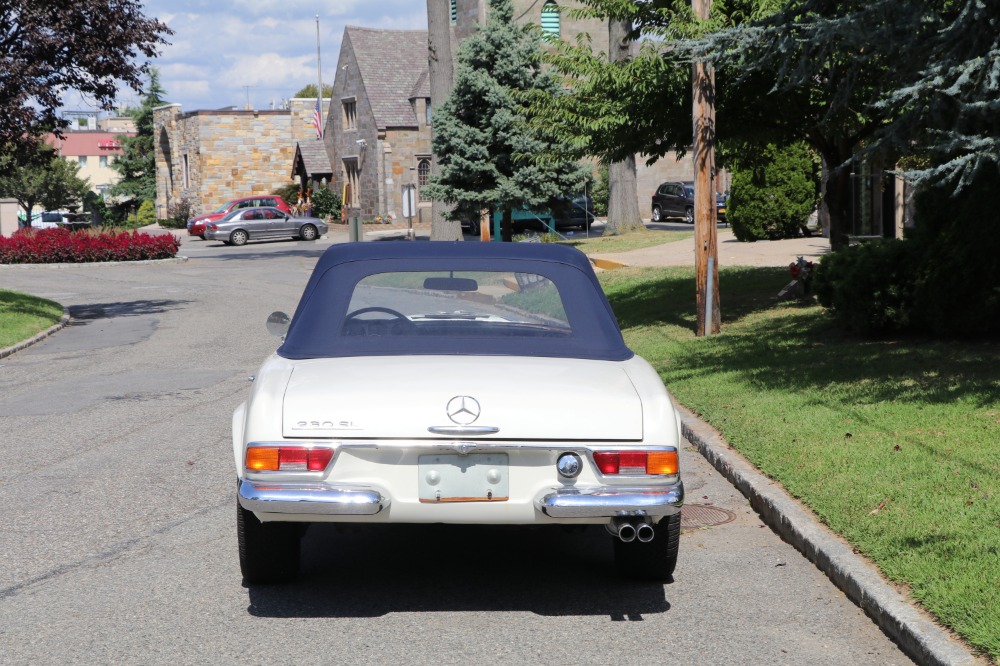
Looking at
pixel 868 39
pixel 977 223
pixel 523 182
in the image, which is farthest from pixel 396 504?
pixel 523 182

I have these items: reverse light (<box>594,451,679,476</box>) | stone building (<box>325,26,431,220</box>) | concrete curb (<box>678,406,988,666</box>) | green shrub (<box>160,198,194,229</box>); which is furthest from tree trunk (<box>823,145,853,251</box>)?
green shrub (<box>160,198,194,229</box>)

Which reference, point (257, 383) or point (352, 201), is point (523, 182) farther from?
point (352, 201)

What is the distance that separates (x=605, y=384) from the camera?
5.18 metres

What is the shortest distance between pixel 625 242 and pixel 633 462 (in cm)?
2789

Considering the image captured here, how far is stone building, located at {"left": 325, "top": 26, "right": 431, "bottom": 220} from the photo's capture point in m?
56.4

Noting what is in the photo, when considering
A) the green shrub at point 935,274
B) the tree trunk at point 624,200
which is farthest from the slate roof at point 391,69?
the green shrub at point 935,274

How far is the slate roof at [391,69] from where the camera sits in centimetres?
5666

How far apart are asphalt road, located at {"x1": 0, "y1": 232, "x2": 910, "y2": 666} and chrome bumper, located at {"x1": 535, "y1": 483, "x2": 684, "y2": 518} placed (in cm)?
54

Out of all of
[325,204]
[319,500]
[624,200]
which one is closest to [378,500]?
[319,500]

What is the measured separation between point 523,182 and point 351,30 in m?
33.2

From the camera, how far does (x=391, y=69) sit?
58.8 metres

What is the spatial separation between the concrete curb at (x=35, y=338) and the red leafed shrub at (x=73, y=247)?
17.6 metres

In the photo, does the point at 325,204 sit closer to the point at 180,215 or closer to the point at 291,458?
the point at 180,215

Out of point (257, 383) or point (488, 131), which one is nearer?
point (257, 383)
